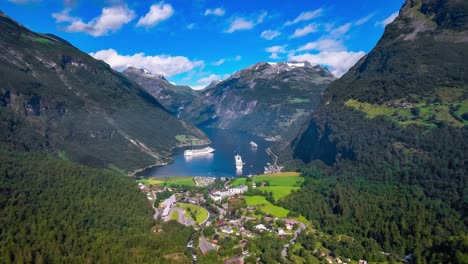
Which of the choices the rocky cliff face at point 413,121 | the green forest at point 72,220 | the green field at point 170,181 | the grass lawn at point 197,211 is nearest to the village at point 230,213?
the grass lawn at point 197,211

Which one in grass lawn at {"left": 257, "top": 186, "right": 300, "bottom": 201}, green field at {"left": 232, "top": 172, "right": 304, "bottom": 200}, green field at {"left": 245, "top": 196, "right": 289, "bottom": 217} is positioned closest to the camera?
green field at {"left": 245, "top": 196, "right": 289, "bottom": 217}

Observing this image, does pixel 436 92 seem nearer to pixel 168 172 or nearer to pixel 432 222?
pixel 432 222

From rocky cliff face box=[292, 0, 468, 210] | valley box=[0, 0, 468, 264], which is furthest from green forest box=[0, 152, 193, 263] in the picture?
rocky cliff face box=[292, 0, 468, 210]

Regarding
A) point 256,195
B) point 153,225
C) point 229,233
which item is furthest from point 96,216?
point 256,195

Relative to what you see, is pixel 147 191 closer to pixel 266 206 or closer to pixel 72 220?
pixel 266 206

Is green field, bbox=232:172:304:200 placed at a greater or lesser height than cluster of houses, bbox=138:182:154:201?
lesser

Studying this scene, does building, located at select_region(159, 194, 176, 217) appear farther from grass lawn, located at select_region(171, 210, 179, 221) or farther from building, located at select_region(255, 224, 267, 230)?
building, located at select_region(255, 224, 267, 230)

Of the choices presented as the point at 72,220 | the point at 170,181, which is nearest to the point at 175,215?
the point at 72,220
